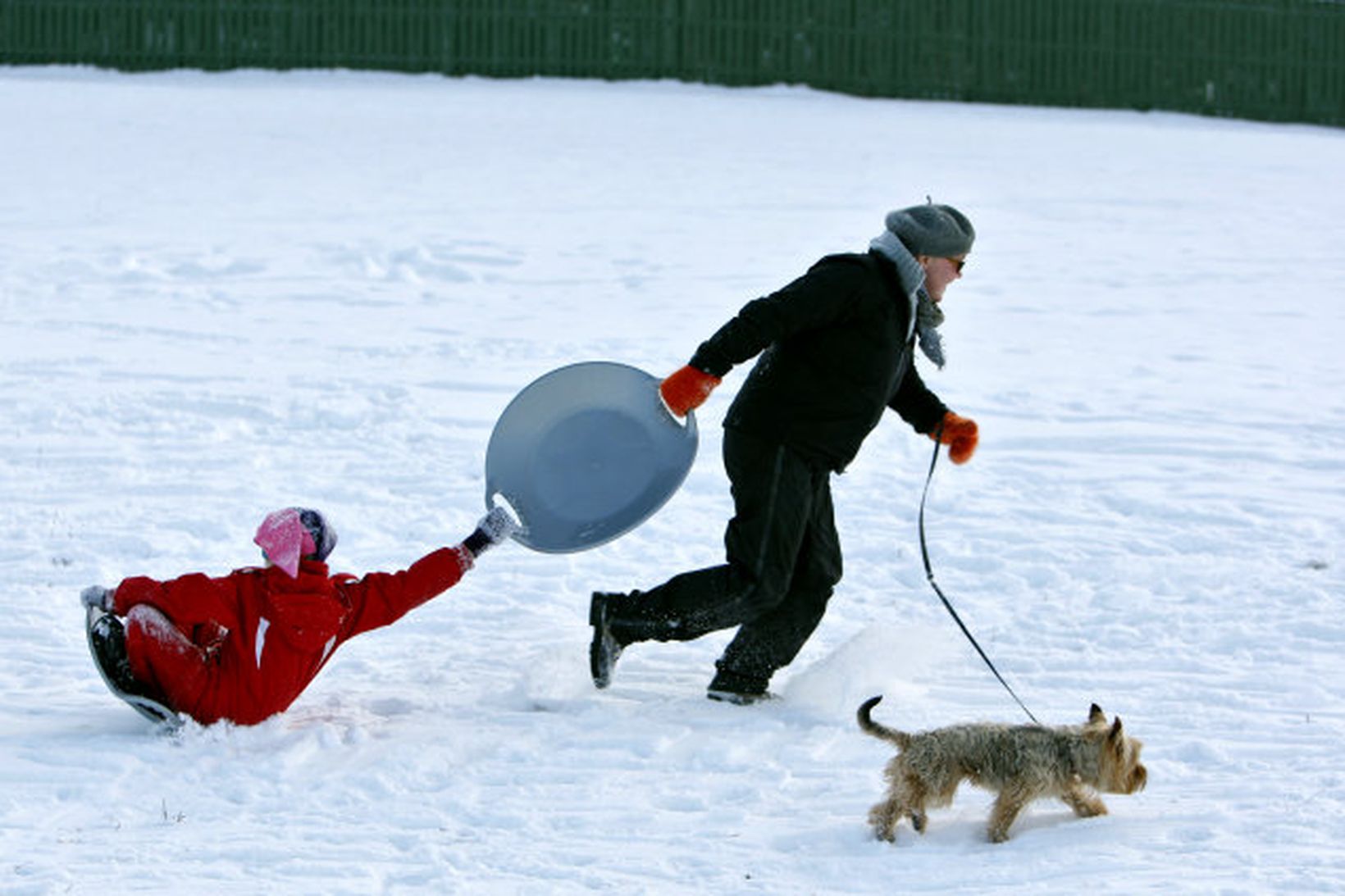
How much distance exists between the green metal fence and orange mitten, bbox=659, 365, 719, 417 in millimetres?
14070

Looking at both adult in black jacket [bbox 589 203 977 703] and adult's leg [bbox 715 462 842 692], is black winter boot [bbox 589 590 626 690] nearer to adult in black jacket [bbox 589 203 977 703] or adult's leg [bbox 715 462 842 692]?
adult in black jacket [bbox 589 203 977 703]

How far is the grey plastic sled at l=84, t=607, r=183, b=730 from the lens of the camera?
18.1ft

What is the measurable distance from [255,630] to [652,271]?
298 inches

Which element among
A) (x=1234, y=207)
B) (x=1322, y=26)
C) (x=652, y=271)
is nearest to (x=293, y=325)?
(x=652, y=271)

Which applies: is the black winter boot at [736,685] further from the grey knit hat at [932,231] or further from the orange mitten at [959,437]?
the grey knit hat at [932,231]

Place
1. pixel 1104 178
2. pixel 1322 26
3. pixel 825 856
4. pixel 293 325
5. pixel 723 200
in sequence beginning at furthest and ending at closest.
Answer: pixel 1322 26 < pixel 1104 178 < pixel 723 200 < pixel 293 325 < pixel 825 856

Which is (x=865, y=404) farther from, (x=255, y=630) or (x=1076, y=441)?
(x=1076, y=441)

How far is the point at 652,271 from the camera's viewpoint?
12.9 metres

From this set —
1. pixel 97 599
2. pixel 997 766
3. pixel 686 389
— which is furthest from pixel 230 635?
pixel 997 766

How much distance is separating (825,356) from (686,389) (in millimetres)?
430

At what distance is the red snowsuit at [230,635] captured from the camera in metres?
5.52

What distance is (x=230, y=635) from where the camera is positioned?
5566 mm

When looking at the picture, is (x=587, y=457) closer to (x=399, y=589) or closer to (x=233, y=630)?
(x=399, y=589)

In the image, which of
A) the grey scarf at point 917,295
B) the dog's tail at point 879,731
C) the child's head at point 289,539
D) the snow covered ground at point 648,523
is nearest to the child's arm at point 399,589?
the child's head at point 289,539
